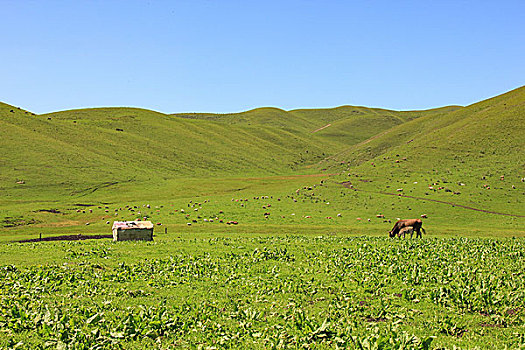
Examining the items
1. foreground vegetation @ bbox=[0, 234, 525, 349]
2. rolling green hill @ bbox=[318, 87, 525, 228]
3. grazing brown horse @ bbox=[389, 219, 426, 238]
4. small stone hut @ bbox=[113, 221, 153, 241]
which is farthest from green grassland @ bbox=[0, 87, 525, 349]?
small stone hut @ bbox=[113, 221, 153, 241]

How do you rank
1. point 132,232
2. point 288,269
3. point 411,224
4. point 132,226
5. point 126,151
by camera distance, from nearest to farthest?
point 288,269, point 132,232, point 132,226, point 411,224, point 126,151

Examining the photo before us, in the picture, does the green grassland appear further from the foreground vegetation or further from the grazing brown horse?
the grazing brown horse

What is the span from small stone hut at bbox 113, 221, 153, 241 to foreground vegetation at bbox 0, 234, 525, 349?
29.0 feet

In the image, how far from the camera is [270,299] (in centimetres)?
1477

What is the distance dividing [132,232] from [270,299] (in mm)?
21634

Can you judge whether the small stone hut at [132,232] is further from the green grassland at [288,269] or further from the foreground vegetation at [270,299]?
the foreground vegetation at [270,299]

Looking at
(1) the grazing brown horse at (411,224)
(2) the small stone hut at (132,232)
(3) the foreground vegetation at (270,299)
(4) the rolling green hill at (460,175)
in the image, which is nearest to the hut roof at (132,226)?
(2) the small stone hut at (132,232)

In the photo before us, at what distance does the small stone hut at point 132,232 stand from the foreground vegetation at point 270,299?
885 cm

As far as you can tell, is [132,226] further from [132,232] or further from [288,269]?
[288,269]

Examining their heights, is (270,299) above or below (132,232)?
below

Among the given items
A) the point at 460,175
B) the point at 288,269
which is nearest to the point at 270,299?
the point at 288,269

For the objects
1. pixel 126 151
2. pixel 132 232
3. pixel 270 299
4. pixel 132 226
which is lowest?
pixel 270 299

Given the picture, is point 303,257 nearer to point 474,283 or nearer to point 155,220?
point 474,283

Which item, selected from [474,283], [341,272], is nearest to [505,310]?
[474,283]
